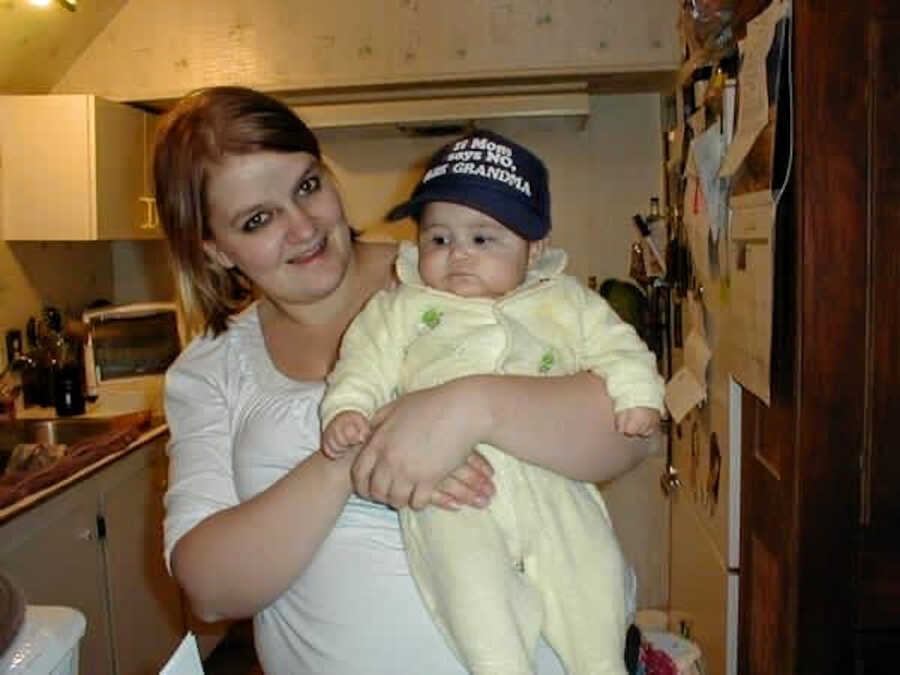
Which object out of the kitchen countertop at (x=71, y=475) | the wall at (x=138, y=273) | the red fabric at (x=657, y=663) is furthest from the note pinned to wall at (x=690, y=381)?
the wall at (x=138, y=273)

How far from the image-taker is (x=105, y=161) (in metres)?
2.61

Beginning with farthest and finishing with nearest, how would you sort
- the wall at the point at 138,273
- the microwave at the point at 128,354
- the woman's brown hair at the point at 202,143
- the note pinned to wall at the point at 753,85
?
the wall at the point at 138,273 → the microwave at the point at 128,354 → the note pinned to wall at the point at 753,85 → the woman's brown hair at the point at 202,143

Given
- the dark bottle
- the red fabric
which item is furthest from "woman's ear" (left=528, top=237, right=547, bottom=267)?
the dark bottle

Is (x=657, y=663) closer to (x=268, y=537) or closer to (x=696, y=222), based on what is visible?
(x=696, y=222)

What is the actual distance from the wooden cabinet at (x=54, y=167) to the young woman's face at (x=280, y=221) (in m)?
1.80

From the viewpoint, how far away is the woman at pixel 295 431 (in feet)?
2.74

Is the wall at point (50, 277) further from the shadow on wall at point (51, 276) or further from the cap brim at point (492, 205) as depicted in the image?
the cap brim at point (492, 205)

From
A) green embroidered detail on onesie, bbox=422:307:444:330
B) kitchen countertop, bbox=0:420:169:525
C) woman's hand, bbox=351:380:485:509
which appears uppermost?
green embroidered detail on onesie, bbox=422:307:444:330

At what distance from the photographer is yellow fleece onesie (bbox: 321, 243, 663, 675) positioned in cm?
84

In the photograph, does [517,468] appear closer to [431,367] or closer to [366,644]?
[431,367]

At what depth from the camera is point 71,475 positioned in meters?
2.06

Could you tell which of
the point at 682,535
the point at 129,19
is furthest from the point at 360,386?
the point at 129,19

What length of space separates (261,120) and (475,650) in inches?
25.1

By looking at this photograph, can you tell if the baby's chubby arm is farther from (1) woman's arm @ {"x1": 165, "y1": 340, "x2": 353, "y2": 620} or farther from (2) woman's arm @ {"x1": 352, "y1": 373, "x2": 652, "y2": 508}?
(1) woman's arm @ {"x1": 165, "y1": 340, "x2": 353, "y2": 620}
